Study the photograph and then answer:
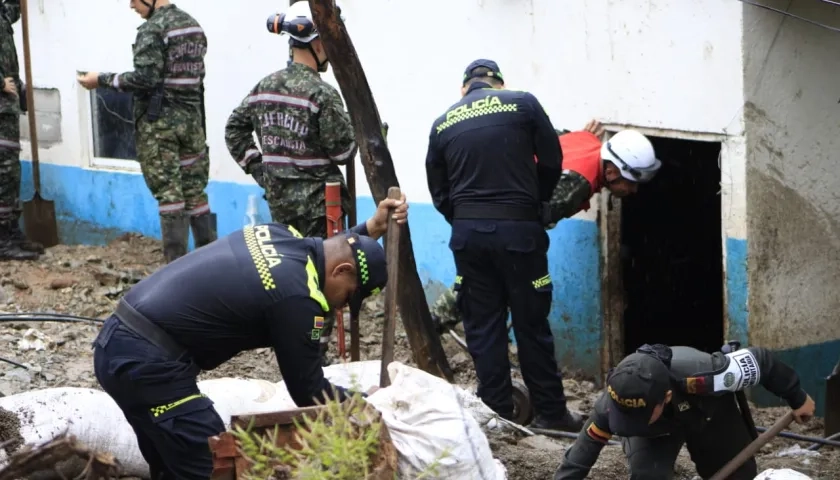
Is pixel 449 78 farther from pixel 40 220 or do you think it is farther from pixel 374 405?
pixel 40 220

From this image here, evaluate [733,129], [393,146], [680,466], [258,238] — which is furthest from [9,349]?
[733,129]

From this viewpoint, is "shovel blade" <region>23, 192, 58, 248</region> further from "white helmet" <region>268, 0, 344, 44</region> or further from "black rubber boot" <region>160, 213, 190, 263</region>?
"white helmet" <region>268, 0, 344, 44</region>

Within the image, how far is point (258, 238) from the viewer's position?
13.3 feet

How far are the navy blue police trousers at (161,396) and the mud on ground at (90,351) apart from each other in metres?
0.90

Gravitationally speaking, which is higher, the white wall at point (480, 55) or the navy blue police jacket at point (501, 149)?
the white wall at point (480, 55)

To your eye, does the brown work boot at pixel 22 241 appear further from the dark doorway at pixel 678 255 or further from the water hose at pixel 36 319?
the dark doorway at pixel 678 255

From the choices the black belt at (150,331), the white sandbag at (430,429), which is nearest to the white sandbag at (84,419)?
the black belt at (150,331)

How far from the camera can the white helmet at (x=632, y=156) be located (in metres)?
6.21

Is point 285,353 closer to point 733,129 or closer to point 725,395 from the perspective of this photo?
point 725,395

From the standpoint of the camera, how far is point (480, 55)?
24.5ft

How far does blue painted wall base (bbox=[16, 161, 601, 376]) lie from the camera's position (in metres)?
7.19

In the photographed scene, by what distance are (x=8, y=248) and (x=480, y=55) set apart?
419 cm

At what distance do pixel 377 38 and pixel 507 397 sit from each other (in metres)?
3.03

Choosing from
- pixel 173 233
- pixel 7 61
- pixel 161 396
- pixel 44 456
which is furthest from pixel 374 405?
pixel 7 61
